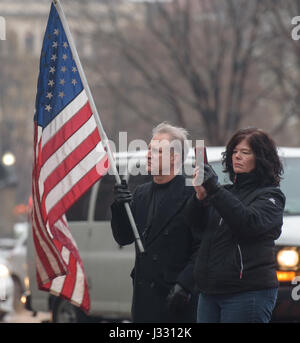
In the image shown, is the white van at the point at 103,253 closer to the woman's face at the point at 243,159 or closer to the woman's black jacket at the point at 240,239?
the woman's face at the point at 243,159

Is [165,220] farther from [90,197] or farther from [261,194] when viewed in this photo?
[90,197]

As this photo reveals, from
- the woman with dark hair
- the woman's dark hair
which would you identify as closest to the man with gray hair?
the woman with dark hair

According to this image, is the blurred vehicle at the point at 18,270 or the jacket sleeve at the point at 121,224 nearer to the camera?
the jacket sleeve at the point at 121,224

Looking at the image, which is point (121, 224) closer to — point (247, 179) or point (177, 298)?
point (177, 298)

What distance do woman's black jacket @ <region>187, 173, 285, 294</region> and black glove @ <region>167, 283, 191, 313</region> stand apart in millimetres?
323

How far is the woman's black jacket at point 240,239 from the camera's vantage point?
5.46 m

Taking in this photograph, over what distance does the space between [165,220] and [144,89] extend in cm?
1941

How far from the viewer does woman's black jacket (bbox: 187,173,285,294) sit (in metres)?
5.46

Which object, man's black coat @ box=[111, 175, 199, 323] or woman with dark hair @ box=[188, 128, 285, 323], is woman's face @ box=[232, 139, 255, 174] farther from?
man's black coat @ box=[111, 175, 199, 323]

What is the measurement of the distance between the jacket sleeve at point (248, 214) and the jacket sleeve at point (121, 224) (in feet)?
3.16

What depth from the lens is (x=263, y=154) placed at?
5777 millimetres

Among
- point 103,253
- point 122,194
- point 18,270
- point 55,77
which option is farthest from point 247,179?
point 18,270

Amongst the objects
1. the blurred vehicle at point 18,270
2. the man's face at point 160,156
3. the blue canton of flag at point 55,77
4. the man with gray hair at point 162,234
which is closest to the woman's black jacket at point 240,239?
the man with gray hair at point 162,234

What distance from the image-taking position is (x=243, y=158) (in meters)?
5.78
